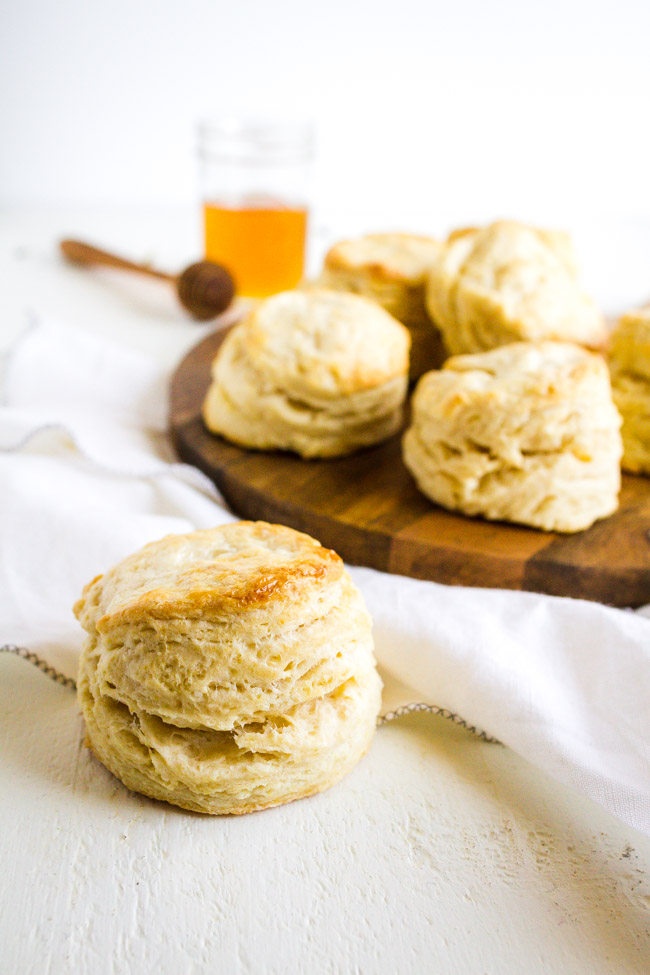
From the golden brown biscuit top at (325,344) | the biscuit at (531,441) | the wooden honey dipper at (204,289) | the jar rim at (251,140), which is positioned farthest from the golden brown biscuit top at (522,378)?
the jar rim at (251,140)

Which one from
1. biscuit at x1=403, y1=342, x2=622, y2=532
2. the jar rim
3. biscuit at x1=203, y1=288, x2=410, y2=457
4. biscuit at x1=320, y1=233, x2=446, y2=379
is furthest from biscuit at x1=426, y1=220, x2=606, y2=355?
the jar rim

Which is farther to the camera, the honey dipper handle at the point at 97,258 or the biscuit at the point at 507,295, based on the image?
the honey dipper handle at the point at 97,258

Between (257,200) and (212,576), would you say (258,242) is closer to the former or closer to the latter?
(257,200)

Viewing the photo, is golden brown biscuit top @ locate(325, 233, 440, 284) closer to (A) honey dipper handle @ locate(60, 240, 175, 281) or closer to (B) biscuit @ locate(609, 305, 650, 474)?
(B) biscuit @ locate(609, 305, 650, 474)

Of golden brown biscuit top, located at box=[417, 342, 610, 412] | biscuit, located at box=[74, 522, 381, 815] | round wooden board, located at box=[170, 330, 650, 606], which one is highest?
golden brown biscuit top, located at box=[417, 342, 610, 412]

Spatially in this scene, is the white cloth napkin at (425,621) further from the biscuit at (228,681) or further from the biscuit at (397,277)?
the biscuit at (397,277)

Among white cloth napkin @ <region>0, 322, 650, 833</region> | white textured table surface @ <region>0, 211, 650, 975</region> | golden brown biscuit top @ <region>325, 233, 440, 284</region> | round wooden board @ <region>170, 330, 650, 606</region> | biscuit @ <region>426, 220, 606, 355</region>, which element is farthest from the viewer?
golden brown biscuit top @ <region>325, 233, 440, 284</region>

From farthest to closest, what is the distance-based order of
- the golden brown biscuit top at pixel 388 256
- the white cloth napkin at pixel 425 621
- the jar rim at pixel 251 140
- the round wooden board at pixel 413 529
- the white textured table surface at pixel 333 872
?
the jar rim at pixel 251 140
the golden brown biscuit top at pixel 388 256
the round wooden board at pixel 413 529
the white cloth napkin at pixel 425 621
the white textured table surface at pixel 333 872
